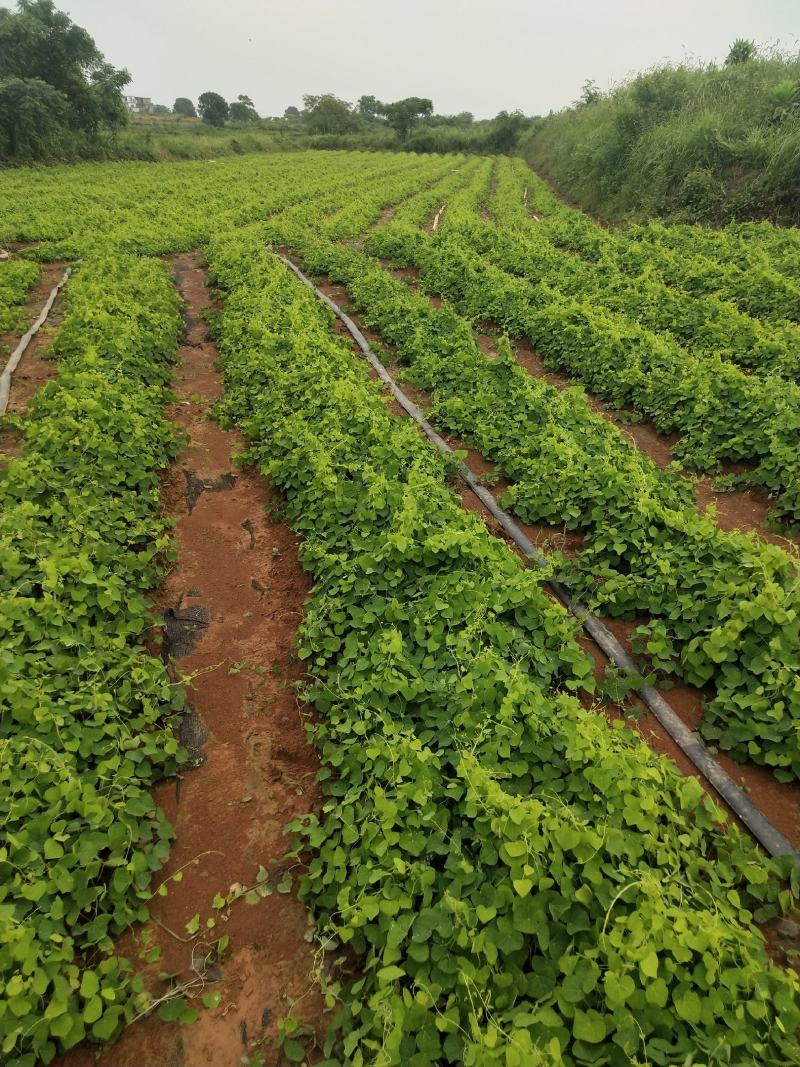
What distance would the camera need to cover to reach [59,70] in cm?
3753

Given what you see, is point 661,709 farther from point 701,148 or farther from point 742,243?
point 701,148

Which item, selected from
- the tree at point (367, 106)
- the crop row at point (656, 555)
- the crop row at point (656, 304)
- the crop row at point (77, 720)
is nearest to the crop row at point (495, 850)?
the crop row at point (656, 555)

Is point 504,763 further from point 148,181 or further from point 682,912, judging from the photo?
point 148,181

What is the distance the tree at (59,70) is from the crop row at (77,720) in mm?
38951

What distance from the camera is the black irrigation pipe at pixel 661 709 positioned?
3811 millimetres

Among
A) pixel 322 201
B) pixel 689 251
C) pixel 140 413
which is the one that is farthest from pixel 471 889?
pixel 322 201

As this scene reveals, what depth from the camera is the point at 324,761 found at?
417 centimetres

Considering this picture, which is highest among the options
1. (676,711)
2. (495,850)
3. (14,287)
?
(14,287)

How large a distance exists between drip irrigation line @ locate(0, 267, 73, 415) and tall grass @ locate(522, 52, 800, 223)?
19746 mm

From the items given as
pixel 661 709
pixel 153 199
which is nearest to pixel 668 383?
pixel 661 709

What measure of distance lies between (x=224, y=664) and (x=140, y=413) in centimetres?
465

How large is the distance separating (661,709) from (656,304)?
33.6 feet

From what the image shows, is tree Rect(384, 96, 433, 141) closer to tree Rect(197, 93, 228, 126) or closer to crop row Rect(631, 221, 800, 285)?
tree Rect(197, 93, 228, 126)

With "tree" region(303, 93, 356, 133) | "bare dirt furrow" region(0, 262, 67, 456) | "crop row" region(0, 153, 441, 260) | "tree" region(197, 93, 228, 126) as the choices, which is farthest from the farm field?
"tree" region(197, 93, 228, 126)
